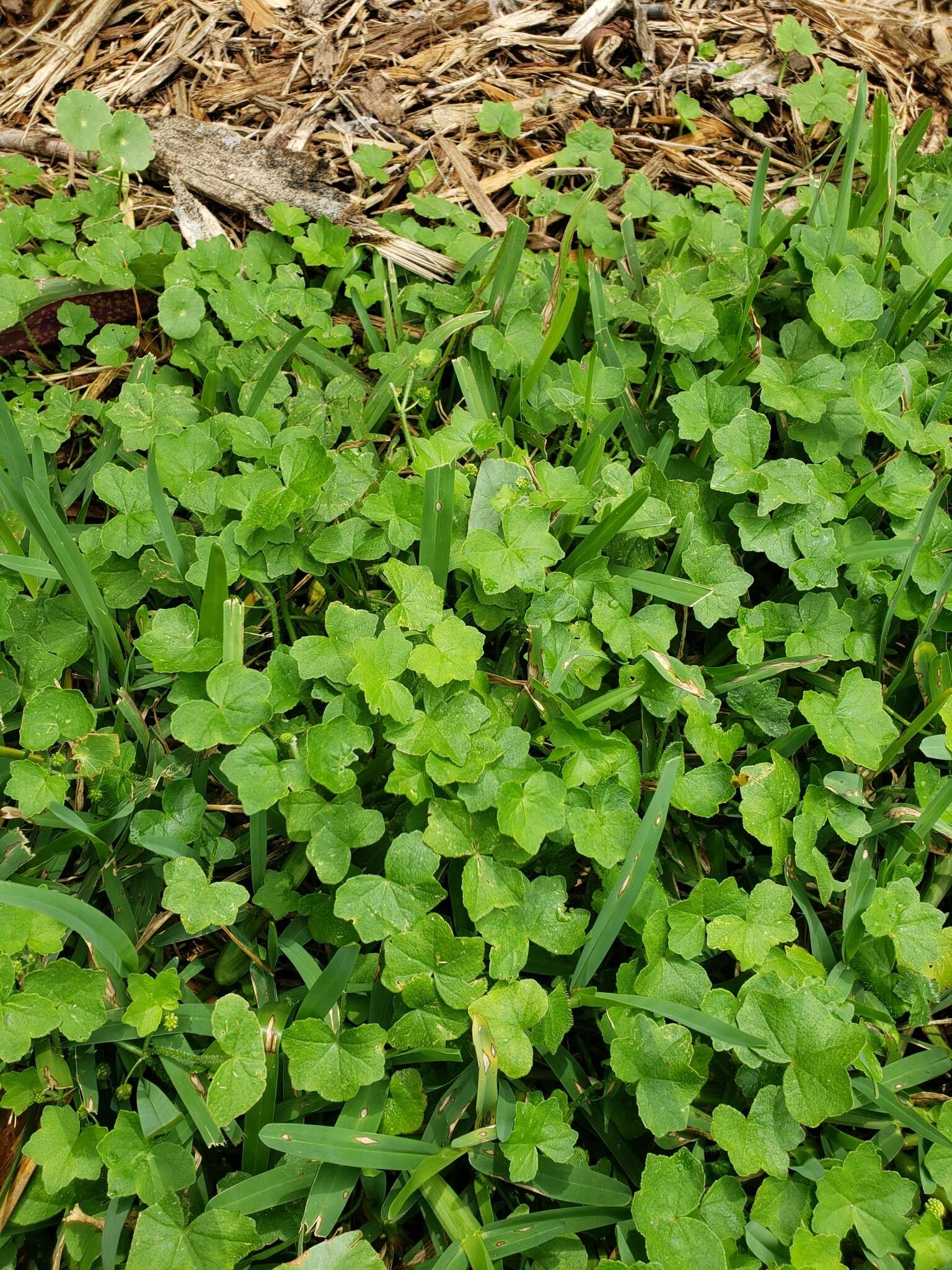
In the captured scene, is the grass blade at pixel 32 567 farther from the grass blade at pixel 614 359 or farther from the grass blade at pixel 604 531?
the grass blade at pixel 614 359

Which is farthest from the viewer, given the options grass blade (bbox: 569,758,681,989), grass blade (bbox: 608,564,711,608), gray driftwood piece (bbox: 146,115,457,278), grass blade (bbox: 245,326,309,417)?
gray driftwood piece (bbox: 146,115,457,278)

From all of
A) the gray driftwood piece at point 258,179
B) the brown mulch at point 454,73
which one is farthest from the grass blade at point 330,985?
the brown mulch at point 454,73

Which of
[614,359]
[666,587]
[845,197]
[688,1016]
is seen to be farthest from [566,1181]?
[845,197]

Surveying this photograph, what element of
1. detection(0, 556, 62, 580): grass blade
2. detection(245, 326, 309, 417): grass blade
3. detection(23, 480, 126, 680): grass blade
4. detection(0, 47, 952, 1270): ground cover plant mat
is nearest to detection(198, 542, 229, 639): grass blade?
detection(0, 47, 952, 1270): ground cover plant mat

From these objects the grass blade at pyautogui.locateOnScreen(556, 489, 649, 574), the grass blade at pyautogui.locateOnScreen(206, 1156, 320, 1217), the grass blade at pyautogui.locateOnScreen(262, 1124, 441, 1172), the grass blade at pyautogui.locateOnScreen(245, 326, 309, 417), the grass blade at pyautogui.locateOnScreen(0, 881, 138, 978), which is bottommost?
the grass blade at pyautogui.locateOnScreen(206, 1156, 320, 1217)

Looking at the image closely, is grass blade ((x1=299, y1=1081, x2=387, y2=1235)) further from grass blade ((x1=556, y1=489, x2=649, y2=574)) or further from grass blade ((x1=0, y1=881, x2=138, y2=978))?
grass blade ((x1=556, y1=489, x2=649, y2=574))

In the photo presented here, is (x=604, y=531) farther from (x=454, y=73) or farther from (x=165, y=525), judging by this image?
(x=454, y=73)

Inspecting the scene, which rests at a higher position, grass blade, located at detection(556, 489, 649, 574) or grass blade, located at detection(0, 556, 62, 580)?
grass blade, located at detection(556, 489, 649, 574)
